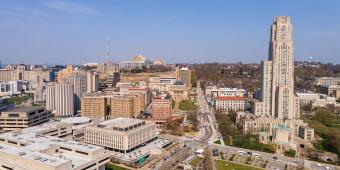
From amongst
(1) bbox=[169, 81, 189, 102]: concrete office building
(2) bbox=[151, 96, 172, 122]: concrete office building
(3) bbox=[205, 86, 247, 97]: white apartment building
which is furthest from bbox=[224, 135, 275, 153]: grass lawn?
(1) bbox=[169, 81, 189, 102]: concrete office building

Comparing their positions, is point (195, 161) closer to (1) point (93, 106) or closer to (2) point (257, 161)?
(2) point (257, 161)

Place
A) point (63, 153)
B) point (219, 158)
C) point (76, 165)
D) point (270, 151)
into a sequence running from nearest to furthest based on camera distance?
point (76, 165), point (63, 153), point (219, 158), point (270, 151)

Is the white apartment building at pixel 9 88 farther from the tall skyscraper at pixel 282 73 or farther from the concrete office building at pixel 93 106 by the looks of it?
the tall skyscraper at pixel 282 73

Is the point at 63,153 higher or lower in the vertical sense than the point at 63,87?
lower

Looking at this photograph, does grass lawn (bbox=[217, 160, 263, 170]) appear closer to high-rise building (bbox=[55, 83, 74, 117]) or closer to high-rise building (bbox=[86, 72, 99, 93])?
high-rise building (bbox=[55, 83, 74, 117])

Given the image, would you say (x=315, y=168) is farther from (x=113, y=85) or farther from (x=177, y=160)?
(x=113, y=85)

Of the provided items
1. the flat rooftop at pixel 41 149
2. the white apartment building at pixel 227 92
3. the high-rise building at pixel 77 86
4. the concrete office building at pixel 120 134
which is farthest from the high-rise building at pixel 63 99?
the white apartment building at pixel 227 92

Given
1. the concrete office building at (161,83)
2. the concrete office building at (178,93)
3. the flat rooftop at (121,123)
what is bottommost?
the flat rooftop at (121,123)

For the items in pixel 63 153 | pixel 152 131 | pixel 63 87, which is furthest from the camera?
pixel 63 87

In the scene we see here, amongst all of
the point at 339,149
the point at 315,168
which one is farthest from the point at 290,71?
the point at 315,168
